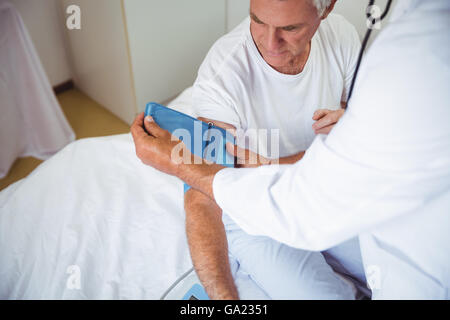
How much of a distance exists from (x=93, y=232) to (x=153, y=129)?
42 cm

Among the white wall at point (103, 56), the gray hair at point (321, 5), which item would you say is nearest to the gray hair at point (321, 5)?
the gray hair at point (321, 5)

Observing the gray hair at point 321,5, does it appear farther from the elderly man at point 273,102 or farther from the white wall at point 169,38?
the white wall at point 169,38

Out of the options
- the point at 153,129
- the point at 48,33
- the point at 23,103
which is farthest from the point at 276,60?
the point at 48,33

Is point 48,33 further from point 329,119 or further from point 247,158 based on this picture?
point 329,119

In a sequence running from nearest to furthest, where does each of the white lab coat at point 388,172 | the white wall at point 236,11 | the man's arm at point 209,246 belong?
the white lab coat at point 388,172 < the man's arm at point 209,246 < the white wall at point 236,11

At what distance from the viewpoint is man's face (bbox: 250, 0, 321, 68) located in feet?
2.71

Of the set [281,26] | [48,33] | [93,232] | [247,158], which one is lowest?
[93,232]

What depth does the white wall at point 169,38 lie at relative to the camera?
5.00 ft

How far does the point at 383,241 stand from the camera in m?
0.71

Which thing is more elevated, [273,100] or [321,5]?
[321,5]

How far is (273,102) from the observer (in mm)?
1062

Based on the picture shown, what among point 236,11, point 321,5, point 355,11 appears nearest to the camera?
point 321,5

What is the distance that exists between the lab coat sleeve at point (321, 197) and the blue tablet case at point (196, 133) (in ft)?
0.95

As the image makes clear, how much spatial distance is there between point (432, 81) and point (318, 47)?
66cm
